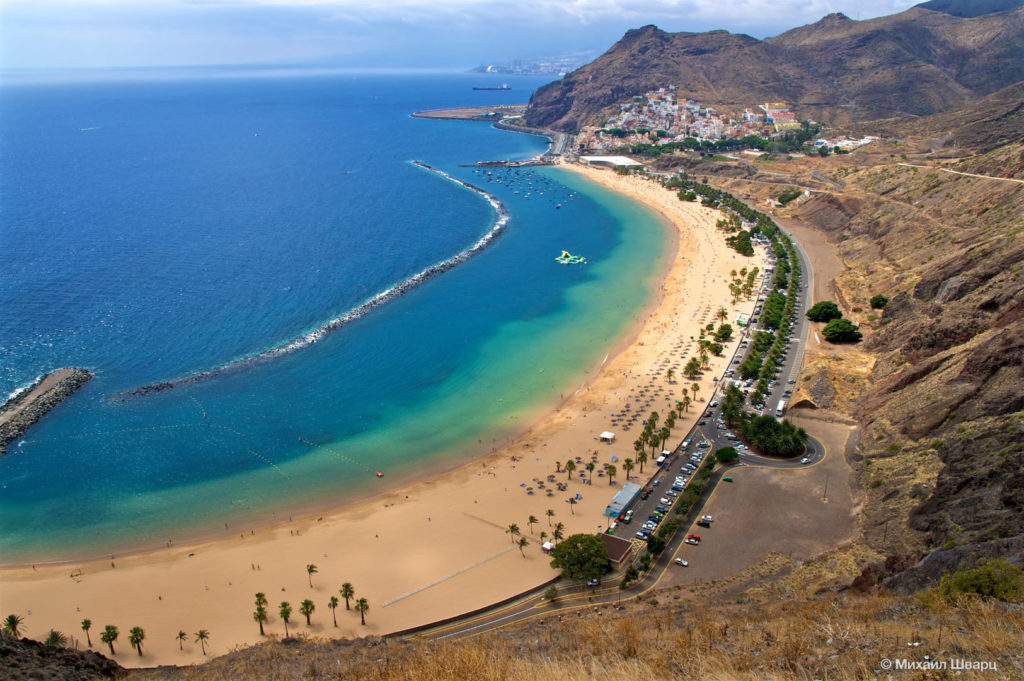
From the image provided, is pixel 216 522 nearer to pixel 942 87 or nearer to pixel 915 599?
pixel 915 599

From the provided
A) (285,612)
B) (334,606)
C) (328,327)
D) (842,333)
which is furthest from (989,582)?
(328,327)

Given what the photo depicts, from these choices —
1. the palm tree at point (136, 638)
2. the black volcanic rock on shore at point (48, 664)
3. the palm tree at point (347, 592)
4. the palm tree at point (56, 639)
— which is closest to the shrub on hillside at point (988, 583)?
the palm tree at point (347, 592)

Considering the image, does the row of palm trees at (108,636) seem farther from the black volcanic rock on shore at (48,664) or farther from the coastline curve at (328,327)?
the coastline curve at (328,327)

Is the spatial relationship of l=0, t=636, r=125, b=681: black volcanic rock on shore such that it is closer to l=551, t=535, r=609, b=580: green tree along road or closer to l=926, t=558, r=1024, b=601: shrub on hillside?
l=551, t=535, r=609, b=580: green tree along road

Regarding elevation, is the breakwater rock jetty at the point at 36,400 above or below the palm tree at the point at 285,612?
above

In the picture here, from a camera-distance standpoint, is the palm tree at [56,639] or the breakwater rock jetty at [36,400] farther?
the breakwater rock jetty at [36,400]
